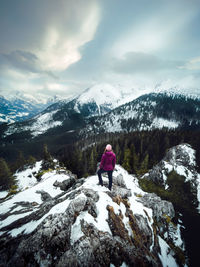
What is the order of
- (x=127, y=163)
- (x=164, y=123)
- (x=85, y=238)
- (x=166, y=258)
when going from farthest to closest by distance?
(x=164, y=123), (x=127, y=163), (x=166, y=258), (x=85, y=238)

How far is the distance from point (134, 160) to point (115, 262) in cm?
4275

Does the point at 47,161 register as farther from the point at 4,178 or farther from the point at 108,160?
the point at 108,160

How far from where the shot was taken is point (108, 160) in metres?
9.58

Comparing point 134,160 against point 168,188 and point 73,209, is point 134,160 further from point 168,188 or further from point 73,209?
point 73,209

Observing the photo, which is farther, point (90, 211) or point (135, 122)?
point (135, 122)

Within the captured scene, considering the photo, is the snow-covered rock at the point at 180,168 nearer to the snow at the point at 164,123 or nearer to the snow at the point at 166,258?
the snow at the point at 166,258

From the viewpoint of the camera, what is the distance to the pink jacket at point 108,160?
31.0ft

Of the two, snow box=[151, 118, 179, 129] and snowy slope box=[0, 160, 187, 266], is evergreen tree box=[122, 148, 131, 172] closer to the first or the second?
snowy slope box=[0, 160, 187, 266]

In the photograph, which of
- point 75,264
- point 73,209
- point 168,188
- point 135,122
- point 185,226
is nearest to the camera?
point 75,264

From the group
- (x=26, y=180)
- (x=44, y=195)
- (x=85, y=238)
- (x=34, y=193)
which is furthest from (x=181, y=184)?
(x=26, y=180)

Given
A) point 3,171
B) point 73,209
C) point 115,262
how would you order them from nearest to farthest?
point 115,262, point 73,209, point 3,171

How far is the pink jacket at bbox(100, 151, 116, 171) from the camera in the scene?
9458 millimetres

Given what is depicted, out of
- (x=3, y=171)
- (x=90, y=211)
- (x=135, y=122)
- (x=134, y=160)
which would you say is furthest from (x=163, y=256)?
(x=135, y=122)

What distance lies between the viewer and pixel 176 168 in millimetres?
32938
